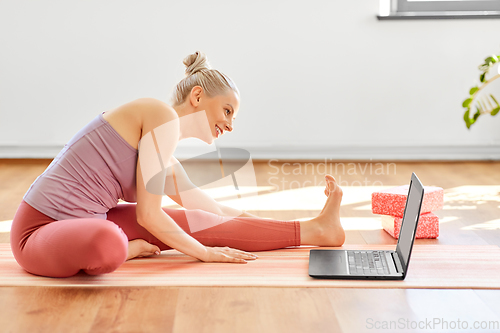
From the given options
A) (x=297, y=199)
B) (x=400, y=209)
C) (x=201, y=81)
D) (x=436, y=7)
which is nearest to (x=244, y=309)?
(x=201, y=81)

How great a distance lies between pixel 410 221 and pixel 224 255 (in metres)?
0.54

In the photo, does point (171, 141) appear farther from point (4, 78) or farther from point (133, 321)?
point (4, 78)

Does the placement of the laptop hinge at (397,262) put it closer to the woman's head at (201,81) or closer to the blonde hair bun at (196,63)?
the woman's head at (201,81)

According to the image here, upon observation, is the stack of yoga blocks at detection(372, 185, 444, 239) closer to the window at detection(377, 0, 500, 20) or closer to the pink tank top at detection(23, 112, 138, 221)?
the pink tank top at detection(23, 112, 138, 221)

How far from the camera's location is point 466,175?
10.3 feet

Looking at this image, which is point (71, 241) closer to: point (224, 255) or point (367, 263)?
point (224, 255)

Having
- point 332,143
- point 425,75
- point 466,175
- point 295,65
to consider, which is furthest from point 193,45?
point 466,175

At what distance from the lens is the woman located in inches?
51.9

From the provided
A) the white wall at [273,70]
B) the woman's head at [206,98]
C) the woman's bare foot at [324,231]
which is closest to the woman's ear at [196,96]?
the woman's head at [206,98]

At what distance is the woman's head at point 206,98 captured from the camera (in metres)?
1.52

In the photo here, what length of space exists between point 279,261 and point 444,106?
8.59ft

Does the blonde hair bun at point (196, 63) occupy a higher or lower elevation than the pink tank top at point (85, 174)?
higher

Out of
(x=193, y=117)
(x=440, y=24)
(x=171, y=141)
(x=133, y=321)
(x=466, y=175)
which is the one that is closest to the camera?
(x=133, y=321)

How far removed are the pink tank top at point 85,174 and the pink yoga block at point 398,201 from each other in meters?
0.94
